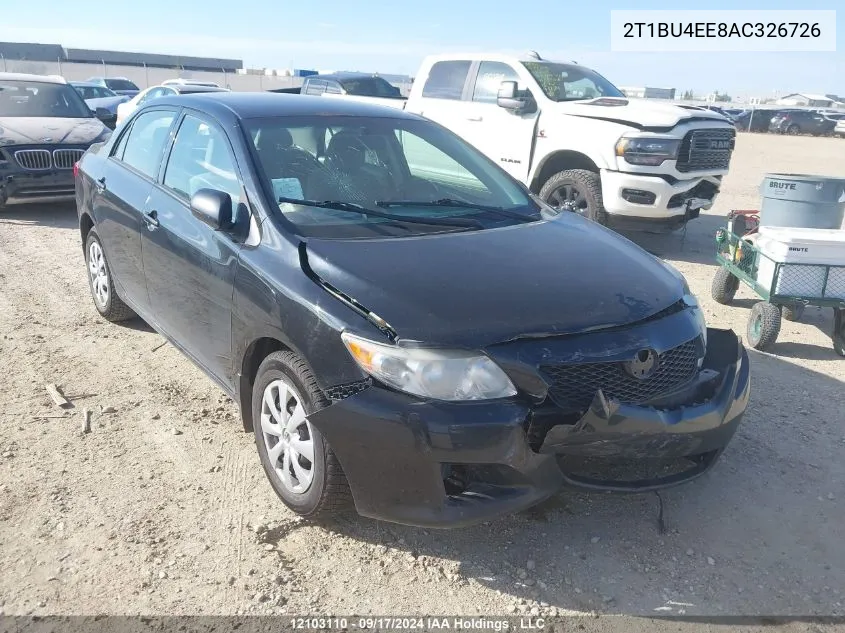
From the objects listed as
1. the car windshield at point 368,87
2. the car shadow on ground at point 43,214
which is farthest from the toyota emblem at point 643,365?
the car windshield at point 368,87

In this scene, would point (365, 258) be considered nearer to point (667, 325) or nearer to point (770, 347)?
point (667, 325)

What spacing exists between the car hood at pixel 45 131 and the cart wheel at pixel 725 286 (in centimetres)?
746

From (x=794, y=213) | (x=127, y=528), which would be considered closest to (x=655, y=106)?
(x=794, y=213)

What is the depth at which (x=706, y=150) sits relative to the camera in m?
7.76

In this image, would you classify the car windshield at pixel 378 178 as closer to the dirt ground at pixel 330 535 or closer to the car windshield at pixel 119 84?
the dirt ground at pixel 330 535

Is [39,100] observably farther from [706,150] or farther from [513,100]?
[706,150]

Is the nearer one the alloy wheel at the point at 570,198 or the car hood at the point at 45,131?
the alloy wheel at the point at 570,198

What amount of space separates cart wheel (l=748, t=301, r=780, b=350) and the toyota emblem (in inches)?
108

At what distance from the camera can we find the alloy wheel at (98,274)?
204 inches

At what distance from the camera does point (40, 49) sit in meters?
58.3

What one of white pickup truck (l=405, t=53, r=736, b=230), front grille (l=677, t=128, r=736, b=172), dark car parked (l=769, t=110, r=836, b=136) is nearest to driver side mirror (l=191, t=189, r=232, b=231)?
white pickup truck (l=405, t=53, r=736, b=230)

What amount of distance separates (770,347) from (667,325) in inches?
106

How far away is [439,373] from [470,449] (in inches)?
11.2

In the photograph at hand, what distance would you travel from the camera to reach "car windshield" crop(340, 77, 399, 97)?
470 inches
